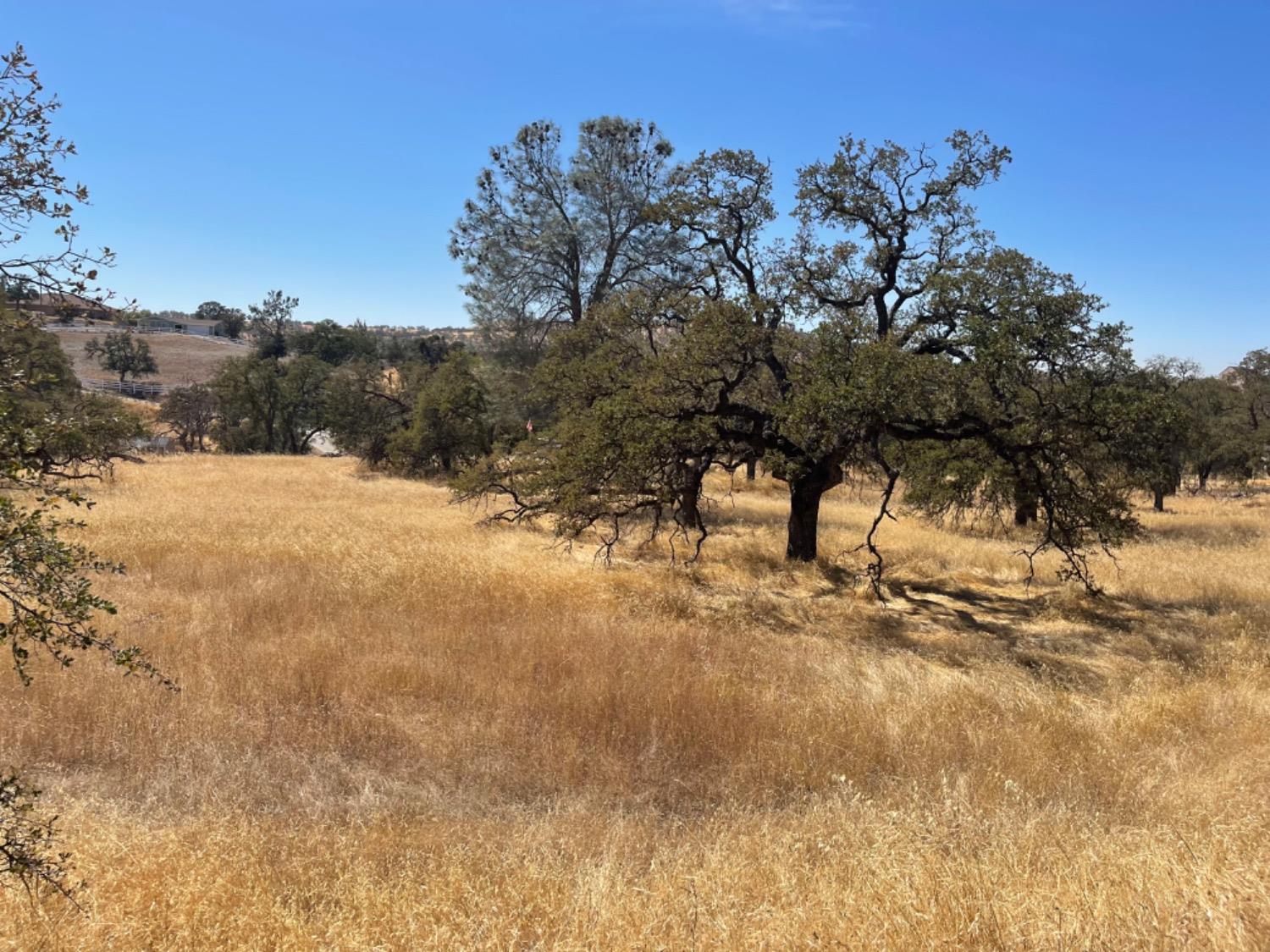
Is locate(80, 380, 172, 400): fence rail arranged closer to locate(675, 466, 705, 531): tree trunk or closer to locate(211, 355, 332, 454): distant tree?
locate(211, 355, 332, 454): distant tree

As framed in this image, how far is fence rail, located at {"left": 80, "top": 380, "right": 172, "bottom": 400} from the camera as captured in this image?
72250mm

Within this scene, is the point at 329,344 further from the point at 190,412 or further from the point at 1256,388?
the point at 1256,388

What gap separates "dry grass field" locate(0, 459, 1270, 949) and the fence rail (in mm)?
74563

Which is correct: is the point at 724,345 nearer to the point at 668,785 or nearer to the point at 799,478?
the point at 799,478

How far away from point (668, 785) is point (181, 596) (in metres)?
8.19

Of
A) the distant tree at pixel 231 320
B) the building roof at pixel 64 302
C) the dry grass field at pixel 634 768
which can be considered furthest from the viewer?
the distant tree at pixel 231 320

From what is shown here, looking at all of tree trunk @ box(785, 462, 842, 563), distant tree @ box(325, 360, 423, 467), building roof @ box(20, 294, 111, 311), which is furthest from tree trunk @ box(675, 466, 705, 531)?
distant tree @ box(325, 360, 423, 467)

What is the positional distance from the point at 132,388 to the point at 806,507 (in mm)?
83490

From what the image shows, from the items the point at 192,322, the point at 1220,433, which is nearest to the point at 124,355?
the point at 192,322

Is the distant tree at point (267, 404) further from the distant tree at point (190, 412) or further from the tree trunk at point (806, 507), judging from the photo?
the tree trunk at point (806, 507)

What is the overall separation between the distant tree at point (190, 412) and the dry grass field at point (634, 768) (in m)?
47.9

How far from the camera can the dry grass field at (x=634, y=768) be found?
3586 millimetres

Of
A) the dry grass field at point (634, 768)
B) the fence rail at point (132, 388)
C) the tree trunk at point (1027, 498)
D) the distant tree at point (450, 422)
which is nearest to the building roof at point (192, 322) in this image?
the fence rail at point (132, 388)

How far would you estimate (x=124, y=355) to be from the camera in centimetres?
7450
